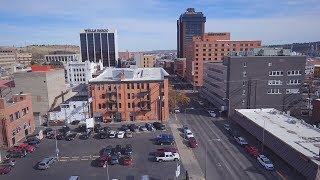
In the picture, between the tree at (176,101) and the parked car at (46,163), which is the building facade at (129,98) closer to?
the tree at (176,101)

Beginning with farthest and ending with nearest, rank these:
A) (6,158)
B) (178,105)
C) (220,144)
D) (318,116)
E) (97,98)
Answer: (178,105) < (97,98) < (318,116) < (220,144) < (6,158)

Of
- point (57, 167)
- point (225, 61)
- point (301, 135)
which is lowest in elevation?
point (57, 167)

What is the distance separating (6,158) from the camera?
4903 centimetres

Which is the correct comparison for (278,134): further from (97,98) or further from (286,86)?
(97,98)

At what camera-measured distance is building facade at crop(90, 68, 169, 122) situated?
6969 cm

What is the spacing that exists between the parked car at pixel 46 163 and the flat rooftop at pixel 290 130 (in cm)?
3857

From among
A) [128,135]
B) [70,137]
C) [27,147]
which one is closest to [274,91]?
[128,135]

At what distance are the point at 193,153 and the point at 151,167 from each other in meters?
9.32

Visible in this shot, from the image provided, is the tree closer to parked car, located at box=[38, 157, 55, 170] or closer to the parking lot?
the parking lot

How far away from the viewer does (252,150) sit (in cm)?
4791

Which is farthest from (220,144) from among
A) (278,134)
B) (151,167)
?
(151,167)

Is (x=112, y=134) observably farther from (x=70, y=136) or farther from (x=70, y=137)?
(x=70, y=136)

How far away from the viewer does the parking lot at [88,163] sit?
41812mm

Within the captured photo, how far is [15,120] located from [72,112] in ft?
51.4
